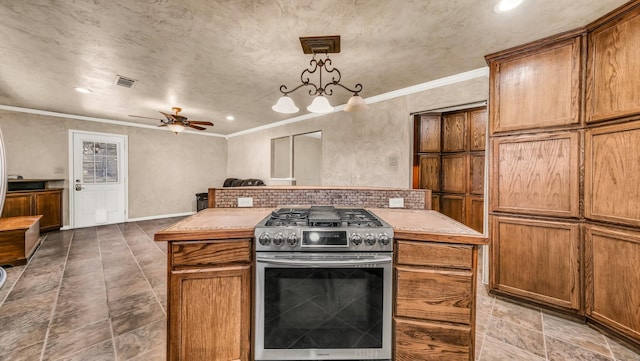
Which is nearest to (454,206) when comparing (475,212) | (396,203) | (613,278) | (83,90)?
(475,212)

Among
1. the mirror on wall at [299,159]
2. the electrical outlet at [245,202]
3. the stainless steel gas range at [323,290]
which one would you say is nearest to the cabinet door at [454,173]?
the mirror on wall at [299,159]

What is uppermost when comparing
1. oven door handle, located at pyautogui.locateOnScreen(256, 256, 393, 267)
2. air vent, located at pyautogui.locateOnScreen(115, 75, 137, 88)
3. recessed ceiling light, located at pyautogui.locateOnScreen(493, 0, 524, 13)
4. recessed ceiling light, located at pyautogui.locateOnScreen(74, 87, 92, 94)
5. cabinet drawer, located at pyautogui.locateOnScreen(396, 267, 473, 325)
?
recessed ceiling light, located at pyautogui.locateOnScreen(74, 87, 92, 94)

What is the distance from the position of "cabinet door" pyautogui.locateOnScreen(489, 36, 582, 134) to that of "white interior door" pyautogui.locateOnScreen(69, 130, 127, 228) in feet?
22.8

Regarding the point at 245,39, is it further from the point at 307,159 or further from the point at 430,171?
the point at 307,159

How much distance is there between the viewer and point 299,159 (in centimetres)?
630

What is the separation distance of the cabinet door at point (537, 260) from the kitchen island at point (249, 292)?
127 cm

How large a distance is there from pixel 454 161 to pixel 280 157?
3.95 m

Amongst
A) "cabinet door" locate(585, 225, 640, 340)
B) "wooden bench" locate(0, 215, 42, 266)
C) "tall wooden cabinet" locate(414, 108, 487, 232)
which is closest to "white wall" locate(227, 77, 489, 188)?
"tall wooden cabinet" locate(414, 108, 487, 232)

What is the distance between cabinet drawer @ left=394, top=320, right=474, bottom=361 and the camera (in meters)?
Result: 1.40

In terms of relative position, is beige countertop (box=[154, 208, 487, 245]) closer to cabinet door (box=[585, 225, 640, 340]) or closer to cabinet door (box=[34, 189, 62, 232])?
cabinet door (box=[585, 225, 640, 340])

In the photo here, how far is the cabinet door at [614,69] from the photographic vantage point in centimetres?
169

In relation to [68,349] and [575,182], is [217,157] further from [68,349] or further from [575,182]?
[575,182]

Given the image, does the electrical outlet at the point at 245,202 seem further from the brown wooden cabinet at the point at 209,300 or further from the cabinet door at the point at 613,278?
the cabinet door at the point at 613,278

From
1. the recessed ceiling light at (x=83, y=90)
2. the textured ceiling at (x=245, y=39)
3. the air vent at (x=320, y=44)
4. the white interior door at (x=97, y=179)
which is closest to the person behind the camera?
the textured ceiling at (x=245, y=39)
